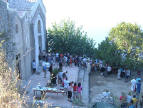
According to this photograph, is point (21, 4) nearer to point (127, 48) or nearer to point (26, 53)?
point (26, 53)

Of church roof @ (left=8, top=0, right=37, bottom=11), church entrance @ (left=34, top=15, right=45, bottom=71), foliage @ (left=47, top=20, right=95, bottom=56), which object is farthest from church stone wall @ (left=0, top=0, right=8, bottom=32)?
foliage @ (left=47, top=20, right=95, bottom=56)

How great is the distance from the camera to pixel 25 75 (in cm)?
1443

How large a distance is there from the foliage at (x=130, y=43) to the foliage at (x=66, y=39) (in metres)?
5.96

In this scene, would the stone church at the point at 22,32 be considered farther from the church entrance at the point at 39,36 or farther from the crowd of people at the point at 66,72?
the crowd of people at the point at 66,72

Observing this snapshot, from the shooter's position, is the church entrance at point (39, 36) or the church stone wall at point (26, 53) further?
the church entrance at point (39, 36)

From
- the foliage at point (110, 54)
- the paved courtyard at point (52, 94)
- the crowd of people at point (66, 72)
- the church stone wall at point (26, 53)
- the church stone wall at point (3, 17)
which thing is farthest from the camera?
the foliage at point (110, 54)

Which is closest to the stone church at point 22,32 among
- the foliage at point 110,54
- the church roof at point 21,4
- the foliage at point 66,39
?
the church roof at point 21,4

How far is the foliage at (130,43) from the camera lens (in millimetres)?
17047

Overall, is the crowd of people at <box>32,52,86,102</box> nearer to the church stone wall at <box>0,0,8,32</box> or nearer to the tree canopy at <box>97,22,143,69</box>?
the tree canopy at <box>97,22,143,69</box>

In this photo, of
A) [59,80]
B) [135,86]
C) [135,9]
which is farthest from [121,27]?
[135,9]

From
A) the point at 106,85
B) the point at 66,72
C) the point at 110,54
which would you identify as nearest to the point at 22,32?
the point at 66,72

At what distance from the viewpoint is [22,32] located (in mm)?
14086

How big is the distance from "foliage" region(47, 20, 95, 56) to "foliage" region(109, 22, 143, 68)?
19.5ft

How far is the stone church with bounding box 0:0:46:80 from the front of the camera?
1087 centimetres
